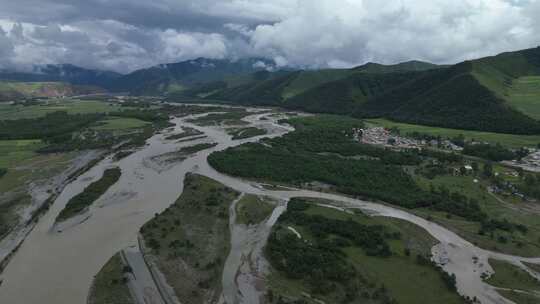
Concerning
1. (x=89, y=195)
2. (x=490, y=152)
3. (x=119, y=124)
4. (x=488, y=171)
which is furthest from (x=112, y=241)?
(x=119, y=124)

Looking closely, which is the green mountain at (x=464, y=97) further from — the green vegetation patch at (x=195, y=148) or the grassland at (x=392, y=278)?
the grassland at (x=392, y=278)

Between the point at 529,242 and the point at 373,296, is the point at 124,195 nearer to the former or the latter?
the point at 373,296

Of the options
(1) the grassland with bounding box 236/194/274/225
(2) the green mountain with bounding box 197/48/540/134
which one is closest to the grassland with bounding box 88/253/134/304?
(1) the grassland with bounding box 236/194/274/225

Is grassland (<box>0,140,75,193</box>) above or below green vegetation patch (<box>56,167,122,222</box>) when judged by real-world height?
below

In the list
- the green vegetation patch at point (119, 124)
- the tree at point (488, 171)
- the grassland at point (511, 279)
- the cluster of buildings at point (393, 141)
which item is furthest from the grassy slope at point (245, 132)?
the grassland at point (511, 279)

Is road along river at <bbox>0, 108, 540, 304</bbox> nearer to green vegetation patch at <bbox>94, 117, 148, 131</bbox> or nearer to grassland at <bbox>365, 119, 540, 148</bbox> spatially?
green vegetation patch at <bbox>94, 117, 148, 131</bbox>

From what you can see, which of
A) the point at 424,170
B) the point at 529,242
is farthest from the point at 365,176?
the point at 529,242

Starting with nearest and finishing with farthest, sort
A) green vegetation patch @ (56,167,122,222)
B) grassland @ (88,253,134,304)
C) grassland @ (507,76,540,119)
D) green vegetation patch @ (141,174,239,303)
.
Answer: grassland @ (88,253,134,304) < green vegetation patch @ (141,174,239,303) < green vegetation patch @ (56,167,122,222) < grassland @ (507,76,540,119)
